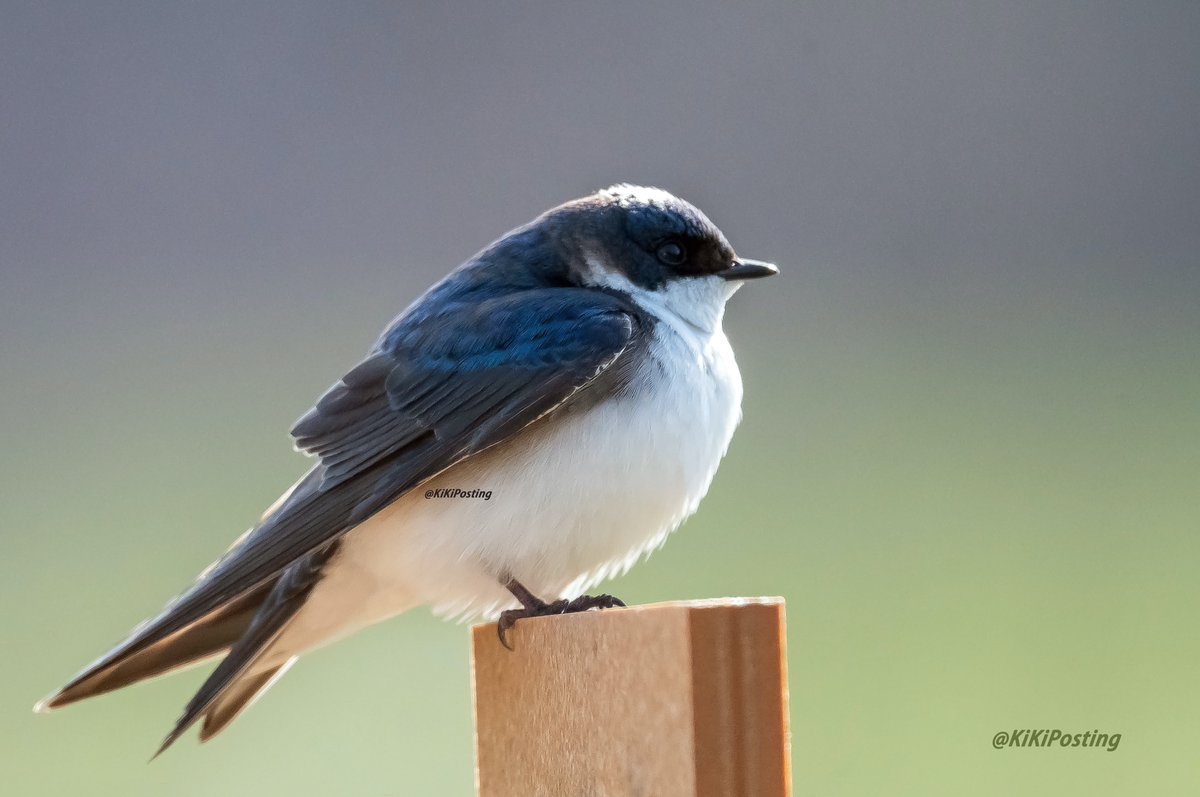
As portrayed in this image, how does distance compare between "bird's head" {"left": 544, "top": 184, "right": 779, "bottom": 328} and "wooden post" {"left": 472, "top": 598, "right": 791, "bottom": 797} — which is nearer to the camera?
"wooden post" {"left": 472, "top": 598, "right": 791, "bottom": 797}

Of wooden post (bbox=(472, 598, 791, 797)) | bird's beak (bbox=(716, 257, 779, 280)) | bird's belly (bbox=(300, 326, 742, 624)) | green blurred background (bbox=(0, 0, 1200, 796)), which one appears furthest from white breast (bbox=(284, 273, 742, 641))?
green blurred background (bbox=(0, 0, 1200, 796))

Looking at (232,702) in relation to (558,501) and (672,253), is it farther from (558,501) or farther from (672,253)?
(672,253)

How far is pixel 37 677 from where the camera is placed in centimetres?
423

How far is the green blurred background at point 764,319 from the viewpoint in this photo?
13.5ft

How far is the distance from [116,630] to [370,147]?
2787 millimetres

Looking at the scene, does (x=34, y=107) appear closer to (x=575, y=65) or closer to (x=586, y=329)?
(x=575, y=65)

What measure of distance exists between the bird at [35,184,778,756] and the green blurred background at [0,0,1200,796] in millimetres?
1375

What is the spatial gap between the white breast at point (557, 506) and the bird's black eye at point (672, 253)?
8.8 inches

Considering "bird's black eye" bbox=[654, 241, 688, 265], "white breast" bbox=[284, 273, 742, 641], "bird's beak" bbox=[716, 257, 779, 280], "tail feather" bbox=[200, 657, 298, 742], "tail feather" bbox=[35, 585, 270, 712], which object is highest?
"bird's black eye" bbox=[654, 241, 688, 265]

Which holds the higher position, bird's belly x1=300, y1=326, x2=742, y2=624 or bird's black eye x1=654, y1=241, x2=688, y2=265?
bird's black eye x1=654, y1=241, x2=688, y2=265

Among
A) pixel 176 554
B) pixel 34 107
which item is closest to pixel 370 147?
pixel 34 107

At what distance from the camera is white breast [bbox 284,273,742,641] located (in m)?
2.17

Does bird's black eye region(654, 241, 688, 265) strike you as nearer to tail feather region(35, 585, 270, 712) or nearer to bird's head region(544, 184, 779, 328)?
bird's head region(544, 184, 779, 328)

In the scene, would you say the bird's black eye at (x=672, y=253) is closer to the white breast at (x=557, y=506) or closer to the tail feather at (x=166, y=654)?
the white breast at (x=557, y=506)
